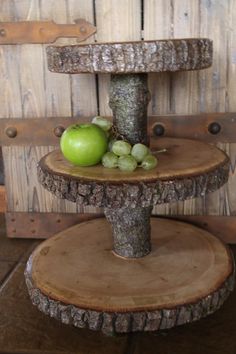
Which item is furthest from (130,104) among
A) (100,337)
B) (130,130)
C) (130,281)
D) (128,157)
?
(100,337)

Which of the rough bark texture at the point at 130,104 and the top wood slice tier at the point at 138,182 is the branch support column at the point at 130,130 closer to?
the rough bark texture at the point at 130,104

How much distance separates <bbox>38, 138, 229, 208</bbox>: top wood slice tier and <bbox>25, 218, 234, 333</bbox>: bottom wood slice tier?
287 millimetres

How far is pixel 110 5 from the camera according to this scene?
1.64 meters

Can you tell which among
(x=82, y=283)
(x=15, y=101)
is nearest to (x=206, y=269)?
(x=82, y=283)

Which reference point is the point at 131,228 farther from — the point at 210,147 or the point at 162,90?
the point at 162,90

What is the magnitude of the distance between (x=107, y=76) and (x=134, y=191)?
0.72m

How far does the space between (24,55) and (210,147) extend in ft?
2.68

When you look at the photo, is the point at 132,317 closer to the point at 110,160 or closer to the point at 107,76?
the point at 110,160

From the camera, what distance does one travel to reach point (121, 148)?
123 cm

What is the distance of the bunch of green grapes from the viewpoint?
122 centimetres

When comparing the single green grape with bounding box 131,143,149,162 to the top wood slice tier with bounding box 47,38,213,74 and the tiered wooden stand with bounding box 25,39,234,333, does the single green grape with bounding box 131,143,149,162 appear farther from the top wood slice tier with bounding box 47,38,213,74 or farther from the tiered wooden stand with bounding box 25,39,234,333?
the top wood slice tier with bounding box 47,38,213,74

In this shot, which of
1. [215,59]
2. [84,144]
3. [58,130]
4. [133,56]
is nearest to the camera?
[133,56]

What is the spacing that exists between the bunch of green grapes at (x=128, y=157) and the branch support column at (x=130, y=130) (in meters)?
0.10

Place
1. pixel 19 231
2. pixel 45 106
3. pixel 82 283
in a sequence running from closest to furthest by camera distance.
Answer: pixel 82 283 → pixel 45 106 → pixel 19 231
